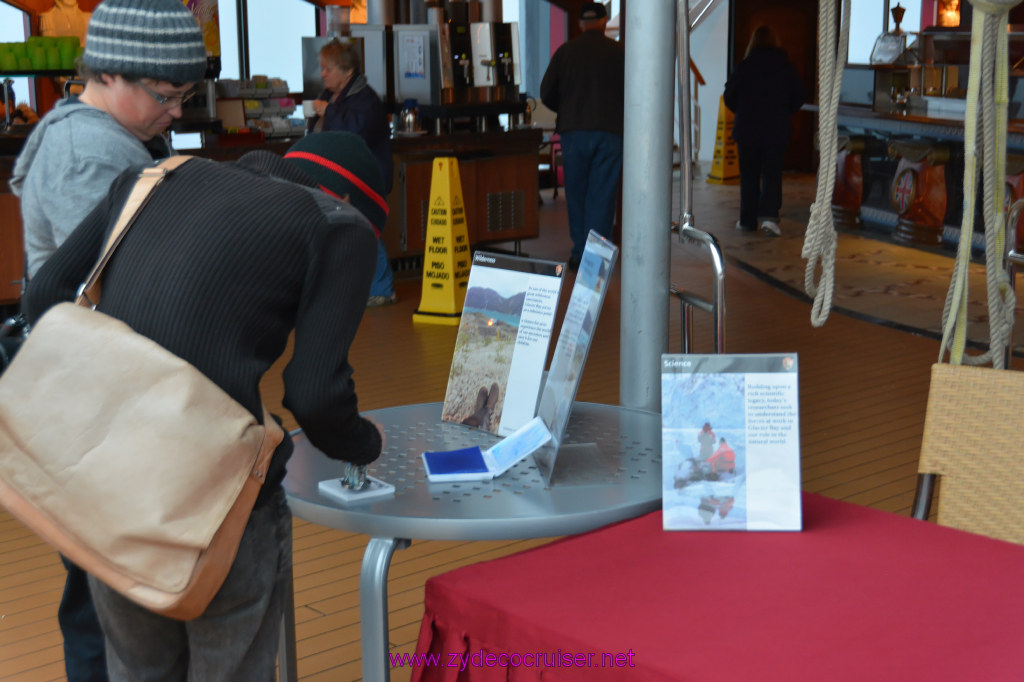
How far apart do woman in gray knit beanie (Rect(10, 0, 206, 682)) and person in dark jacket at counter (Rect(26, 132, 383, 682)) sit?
354 millimetres

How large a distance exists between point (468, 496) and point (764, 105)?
336 inches

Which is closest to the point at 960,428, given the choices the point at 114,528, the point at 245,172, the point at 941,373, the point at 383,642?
the point at 941,373

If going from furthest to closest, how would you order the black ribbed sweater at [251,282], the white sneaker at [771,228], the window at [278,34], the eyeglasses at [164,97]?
1. the window at [278,34]
2. the white sneaker at [771,228]
3. the eyeglasses at [164,97]
4. the black ribbed sweater at [251,282]

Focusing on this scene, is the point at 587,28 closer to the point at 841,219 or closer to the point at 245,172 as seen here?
the point at 841,219

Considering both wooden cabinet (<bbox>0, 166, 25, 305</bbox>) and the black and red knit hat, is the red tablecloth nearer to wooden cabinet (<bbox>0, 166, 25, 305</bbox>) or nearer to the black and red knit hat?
the black and red knit hat

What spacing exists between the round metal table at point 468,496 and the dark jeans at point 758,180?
8.09 meters

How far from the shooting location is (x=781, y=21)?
612 inches

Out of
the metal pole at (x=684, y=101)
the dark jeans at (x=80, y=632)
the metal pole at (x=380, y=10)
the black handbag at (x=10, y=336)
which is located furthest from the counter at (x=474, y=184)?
the metal pole at (x=684, y=101)

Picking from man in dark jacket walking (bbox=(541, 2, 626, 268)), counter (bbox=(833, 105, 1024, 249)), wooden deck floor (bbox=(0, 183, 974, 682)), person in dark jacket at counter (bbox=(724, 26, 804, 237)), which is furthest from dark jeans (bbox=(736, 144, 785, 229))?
man in dark jacket walking (bbox=(541, 2, 626, 268))

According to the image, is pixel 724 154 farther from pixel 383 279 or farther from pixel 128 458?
pixel 128 458

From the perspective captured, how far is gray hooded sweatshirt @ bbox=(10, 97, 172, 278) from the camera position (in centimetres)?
202

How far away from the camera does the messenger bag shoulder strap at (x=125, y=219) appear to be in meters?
1.51

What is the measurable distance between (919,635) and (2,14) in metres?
11.3

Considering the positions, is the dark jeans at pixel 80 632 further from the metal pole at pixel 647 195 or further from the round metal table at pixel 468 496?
the metal pole at pixel 647 195
